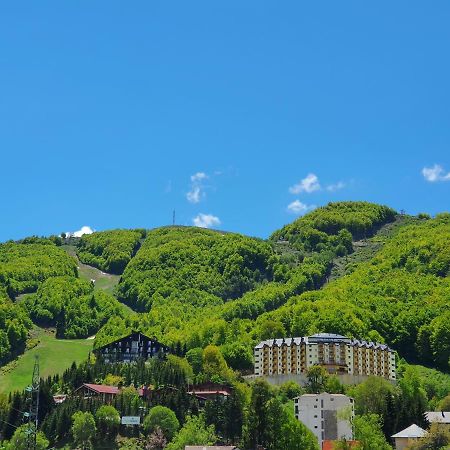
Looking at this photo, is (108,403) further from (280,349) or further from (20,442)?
(280,349)

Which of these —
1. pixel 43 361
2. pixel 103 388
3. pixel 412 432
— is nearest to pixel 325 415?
pixel 412 432

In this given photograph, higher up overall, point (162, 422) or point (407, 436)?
point (162, 422)

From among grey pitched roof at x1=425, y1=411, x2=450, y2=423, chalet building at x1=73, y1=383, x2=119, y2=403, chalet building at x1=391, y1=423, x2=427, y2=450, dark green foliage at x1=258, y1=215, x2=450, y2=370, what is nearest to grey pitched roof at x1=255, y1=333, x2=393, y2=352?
dark green foliage at x1=258, y1=215, x2=450, y2=370

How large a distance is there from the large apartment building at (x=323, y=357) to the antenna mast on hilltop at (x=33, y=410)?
4569cm

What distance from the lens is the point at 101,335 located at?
19688cm

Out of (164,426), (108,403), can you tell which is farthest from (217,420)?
(108,403)

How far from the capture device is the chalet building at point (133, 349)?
502ft

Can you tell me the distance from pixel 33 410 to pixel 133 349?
50.9 m

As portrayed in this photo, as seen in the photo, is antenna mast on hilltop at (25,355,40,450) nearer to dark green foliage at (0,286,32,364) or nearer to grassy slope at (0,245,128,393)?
grassy slope at (0,245,128,393)

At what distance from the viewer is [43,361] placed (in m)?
178

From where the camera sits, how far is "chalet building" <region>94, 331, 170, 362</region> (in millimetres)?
153125

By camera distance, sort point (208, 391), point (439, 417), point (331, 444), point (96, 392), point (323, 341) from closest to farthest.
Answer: point (331, 444), point (439, 417), point (96, 392), point (208, 391), point (323, 341)

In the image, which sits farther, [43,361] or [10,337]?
[10,337]

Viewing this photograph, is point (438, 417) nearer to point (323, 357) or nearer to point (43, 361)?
point (323, 357)
